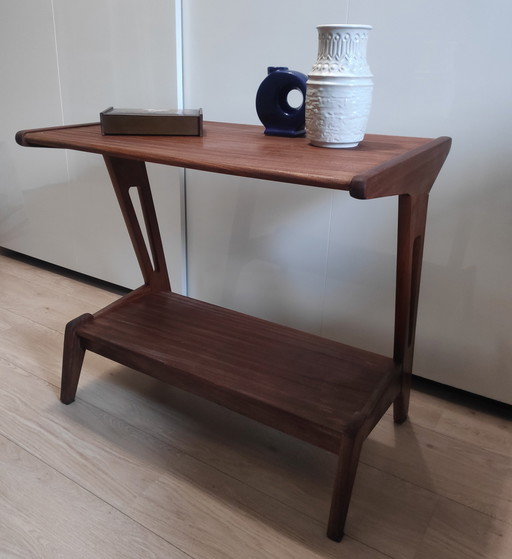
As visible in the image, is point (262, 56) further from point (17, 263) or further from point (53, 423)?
point (17, 263)

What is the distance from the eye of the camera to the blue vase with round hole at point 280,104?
3.58ft

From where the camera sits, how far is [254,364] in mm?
1196

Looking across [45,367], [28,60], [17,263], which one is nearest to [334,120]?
[45,367]

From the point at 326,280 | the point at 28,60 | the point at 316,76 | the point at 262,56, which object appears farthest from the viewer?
the point at 28,60

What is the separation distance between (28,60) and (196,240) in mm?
916

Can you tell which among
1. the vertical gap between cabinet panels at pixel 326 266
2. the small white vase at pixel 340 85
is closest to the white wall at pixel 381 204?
the vertical gap between cabinet panels at pixel 326 266

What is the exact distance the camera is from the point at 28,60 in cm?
188

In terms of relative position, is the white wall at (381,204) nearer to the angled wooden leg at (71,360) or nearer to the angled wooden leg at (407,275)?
the angled wooden leg at (407,275)

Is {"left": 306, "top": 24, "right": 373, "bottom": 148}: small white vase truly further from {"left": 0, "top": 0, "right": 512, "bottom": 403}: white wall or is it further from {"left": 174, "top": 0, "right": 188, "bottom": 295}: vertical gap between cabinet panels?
{"left": 174, "top": 0, "right": 188, "bottom": 295}: vertical gap between cabinet panels

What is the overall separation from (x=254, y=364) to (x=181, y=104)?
0.87m

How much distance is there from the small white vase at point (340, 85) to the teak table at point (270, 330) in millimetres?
46

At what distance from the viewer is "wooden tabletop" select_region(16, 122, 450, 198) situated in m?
0.78

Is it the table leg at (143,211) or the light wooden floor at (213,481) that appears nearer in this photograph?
the light wooden floor at (213,481)

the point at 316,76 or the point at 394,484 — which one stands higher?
the point at 316,76
